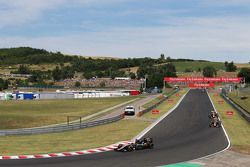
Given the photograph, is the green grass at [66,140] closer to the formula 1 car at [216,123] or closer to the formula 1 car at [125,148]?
the formula 1 car at [125,148]

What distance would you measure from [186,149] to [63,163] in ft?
37.7

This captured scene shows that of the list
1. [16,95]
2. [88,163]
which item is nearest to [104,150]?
[88,163]

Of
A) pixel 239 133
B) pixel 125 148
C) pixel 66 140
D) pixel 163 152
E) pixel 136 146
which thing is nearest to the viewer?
pixel 125 148

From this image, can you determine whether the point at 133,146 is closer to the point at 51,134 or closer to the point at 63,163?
the point at 63,163

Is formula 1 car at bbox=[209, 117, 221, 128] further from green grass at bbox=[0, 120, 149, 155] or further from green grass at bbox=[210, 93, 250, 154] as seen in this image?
green grass at bbox=[0, 120, 149, 155]

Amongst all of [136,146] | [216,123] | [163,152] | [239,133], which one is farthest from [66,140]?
[216,123]

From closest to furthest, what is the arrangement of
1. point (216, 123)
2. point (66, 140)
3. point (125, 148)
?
1. point (125, 148)
2. point (66, 140)
3. point (216, 123)

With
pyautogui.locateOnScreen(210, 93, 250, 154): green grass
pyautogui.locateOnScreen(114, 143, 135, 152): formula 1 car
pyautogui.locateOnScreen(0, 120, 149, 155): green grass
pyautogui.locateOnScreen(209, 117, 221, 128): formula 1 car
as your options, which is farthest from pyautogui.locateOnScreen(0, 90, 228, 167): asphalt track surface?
pyautogui.locateOnScreen(0, 120, 149, 155): green grass

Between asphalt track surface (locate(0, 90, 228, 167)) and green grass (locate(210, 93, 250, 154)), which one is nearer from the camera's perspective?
asphalt track surface (locate(0, 90, 228, 167))

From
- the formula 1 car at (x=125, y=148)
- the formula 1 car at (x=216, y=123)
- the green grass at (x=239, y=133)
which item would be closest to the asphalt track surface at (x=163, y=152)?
the formula 1 car at (x=125, y=148)

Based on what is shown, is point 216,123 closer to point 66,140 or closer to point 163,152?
point 66,140

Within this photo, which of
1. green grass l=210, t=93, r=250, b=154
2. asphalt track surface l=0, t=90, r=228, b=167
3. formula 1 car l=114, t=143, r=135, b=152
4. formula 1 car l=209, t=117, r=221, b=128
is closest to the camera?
asphalt track surface l=0, t=90, r=228, b=167

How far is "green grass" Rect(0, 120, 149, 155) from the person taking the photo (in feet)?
119

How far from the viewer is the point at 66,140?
43062 mm
